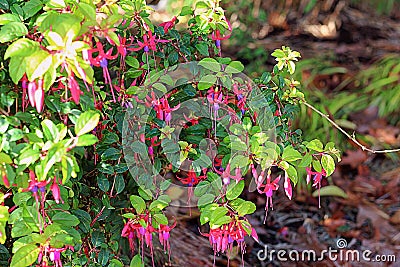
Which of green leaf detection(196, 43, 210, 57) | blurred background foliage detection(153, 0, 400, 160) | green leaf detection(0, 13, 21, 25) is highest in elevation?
green leaf detection(0, 13, 21, 25)

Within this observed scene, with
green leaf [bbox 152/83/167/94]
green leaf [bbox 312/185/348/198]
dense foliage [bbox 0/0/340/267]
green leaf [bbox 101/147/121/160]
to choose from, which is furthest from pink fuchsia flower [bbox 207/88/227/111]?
green leaf [bbox 312/185/348/198]

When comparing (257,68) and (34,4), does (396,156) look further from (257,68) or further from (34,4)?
(34,4)

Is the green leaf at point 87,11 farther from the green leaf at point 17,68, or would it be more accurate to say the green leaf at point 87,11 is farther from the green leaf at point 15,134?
the green leaf at point 15,134

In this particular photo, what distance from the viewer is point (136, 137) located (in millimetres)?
1251

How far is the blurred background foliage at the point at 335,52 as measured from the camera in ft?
9.24

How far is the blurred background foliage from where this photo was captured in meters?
2.82

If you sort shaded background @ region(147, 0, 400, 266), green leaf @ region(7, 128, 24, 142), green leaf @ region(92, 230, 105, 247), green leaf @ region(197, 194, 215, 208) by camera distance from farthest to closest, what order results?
shaded background @ region(147, 0, 400, 266) < green leaf @ region(92, 230, 105, 247) < green leaf @ region(197, 194, 215, 208) < green leaf @ region(7, 128, 24, 142)

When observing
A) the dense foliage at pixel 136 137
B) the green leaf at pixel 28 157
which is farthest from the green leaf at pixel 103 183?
the green leaf at pixel 28 157

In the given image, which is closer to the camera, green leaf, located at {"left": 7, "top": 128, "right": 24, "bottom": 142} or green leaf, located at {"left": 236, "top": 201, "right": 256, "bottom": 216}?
green leaf, located at {"left": 7, "top": 128, "right": 24, "bottom": 142}

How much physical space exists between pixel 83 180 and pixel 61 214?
0.24 metres

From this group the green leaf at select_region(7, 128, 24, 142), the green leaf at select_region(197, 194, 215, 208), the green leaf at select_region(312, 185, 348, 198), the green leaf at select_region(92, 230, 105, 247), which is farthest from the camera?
the green leaf at select_region(312, 185, 348, 198)

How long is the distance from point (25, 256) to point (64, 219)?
4.5 inches

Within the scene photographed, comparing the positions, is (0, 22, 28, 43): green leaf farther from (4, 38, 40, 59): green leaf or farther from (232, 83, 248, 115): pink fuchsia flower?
(232, 83, 248, 115): pink fuchsia flower

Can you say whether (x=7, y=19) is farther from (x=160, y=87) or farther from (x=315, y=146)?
(x=315, y=146)
